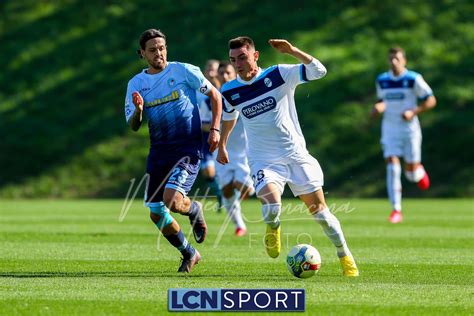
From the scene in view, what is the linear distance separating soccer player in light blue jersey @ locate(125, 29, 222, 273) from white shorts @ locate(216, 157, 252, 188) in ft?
17.7

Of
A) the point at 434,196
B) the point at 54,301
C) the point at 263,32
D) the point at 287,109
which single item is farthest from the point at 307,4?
the point at 54,301

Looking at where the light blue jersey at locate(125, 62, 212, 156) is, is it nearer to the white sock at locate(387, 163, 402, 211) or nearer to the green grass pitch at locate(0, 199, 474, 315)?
the green grass pitch at locate(0, 199, 474, 315)

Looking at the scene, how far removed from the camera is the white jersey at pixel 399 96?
722 inches

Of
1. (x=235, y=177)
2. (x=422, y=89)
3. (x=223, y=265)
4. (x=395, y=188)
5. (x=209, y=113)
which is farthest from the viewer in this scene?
(x=422, y=89)

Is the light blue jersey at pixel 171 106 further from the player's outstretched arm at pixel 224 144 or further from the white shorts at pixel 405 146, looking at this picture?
the white shorts at pixel 405 146

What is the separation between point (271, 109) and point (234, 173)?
5937 millimetres

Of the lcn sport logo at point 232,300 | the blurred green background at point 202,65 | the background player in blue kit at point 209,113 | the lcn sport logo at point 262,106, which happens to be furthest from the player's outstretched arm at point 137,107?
the blurred green background at point 202,65

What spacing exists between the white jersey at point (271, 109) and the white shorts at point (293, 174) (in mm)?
72

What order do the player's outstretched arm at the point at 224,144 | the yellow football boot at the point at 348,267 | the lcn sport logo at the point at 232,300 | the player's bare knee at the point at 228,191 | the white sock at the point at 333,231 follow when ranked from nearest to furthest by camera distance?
the lcn sport logo at the point at 232,300 → the yellow football boot at the point at 348,267 → the white sock at the point at 333,231 → the player's outstretched arm at the point at 224,144 → the player's bare knee at the point at 228,191

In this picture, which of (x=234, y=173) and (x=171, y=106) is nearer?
(x=171, y=106)

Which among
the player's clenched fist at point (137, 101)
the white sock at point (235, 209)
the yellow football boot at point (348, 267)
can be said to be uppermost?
the player's clenched fist at point (137, 101)

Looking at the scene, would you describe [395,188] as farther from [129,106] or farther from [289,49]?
[289,49]

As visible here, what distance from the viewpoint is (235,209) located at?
15422 millimetres

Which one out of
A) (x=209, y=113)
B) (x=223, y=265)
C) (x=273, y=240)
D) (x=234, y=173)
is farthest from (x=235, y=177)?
(x=273, y=240)
